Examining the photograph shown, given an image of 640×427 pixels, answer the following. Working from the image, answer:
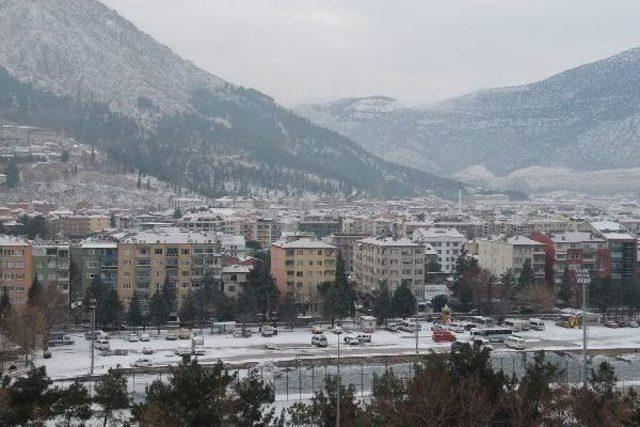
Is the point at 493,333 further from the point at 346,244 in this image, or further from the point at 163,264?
the point at 346,244

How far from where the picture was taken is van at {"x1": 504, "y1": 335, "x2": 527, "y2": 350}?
2761cm

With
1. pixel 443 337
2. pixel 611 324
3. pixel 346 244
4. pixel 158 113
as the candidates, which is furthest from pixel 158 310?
pixel 158 113

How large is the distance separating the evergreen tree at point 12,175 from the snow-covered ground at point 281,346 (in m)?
48.9

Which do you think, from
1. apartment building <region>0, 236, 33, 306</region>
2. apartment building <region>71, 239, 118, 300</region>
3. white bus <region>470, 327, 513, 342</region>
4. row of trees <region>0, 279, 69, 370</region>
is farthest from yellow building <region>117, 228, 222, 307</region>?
white bus <region>470, 327, 513, 342</region>

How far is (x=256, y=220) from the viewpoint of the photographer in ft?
197

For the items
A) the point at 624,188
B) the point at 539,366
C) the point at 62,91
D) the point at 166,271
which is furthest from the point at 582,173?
the point at 539,366

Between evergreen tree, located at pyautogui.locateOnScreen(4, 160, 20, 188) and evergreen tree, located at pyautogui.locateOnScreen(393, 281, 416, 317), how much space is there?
49.8 meters

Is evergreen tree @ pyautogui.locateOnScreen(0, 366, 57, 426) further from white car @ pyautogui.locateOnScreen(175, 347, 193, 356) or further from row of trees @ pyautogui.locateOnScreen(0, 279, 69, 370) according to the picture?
white car @ pyautogui.locateOnScreen(175, 347, 193, 356)

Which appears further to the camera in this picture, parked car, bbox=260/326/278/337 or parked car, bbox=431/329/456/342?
parked car, bbox=260/326/278/337

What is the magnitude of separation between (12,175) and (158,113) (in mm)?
46195

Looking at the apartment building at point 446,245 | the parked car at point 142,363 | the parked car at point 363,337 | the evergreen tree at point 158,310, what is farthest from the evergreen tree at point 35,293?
the apartment building at point 446,245

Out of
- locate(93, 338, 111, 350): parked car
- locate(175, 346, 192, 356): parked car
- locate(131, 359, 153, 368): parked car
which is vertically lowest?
locate(131, 359, 153, 368): parked car

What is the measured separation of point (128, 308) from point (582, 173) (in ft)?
518

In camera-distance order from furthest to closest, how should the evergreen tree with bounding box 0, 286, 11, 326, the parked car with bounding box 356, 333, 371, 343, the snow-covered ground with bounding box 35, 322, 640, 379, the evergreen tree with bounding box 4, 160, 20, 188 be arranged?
the evergreen tree with bounding box 4, 160, 20, 188, the parked car with bounding box 356, 333, 371, 343, the evergreen tree with bounding box 0, 286, 11, 326, the snow-covered ground with bounding box 35, 322, 640, 379
